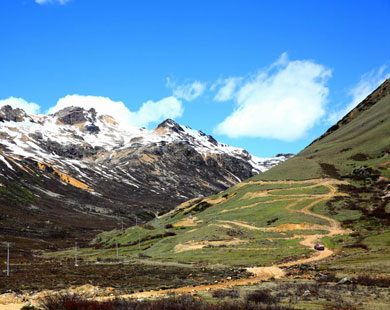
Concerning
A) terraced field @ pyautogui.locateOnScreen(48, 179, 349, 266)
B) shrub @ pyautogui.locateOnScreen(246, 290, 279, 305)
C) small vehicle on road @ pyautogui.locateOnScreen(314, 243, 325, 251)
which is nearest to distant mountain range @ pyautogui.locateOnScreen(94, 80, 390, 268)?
terraced field @ pyautogui.locateOnScreen(48, 179, 349, 266)

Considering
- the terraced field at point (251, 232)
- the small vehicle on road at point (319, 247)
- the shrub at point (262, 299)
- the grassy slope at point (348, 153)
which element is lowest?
the shrub at point (262, 299)

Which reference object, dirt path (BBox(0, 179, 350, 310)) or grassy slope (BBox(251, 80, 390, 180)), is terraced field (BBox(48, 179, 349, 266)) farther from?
grassy slope (BBox(251, 80, 390, 180))

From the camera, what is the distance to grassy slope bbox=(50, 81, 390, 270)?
238 ft

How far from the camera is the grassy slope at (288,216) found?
72.5 metres

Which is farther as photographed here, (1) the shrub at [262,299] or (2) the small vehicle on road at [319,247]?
(2) the small vehicle on road at [319,247]

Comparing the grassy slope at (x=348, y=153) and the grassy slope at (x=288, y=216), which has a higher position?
the grassy slope at (x=348, y=153)

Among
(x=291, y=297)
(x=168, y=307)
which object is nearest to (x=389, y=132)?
(x=291, y=297)

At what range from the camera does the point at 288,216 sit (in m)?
101

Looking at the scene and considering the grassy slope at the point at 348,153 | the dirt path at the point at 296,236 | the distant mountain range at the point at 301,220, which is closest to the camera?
the dirt path at the point at 296,236

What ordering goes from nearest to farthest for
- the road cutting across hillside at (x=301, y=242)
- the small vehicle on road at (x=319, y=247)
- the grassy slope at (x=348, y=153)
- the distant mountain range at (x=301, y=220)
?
the road cutting across hillside at (x=301, y=242) < the distant mountain range at (x=301, y=220) < the small vehicle on road at (x=319, y=247) < the grassy slope at (x=348, y=153)

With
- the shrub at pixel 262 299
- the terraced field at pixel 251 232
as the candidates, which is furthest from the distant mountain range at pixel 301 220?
the shrub at pixel 262 299

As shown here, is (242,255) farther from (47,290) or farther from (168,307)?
(168,307)

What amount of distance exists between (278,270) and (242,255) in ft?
58.4

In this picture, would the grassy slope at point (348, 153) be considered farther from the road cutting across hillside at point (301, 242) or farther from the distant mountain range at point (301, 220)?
the road cutting across hillside at point (301, 242)
